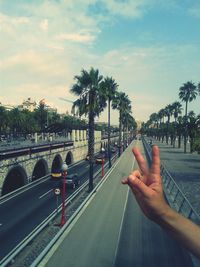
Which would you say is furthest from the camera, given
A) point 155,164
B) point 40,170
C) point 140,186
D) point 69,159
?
point 69,159

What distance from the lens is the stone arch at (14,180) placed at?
43.8m

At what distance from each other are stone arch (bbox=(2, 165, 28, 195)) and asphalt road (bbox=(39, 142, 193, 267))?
19.8 meters

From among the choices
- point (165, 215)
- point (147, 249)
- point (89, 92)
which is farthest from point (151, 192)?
point (89, 92)

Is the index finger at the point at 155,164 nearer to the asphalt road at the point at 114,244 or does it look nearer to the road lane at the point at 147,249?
the asphalt road at the point at 114,244

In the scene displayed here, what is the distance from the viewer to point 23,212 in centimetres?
3083

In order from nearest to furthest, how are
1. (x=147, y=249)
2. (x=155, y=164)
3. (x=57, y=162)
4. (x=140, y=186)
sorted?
(x=140, y=186), (x=155, y=164), (x=147, y=249), (x=57, y=162)

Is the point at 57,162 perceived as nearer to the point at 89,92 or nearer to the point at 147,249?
the point at 89,92

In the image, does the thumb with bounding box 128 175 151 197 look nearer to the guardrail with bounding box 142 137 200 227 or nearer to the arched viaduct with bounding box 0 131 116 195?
the guardrail with bounding box 142 137 200 227

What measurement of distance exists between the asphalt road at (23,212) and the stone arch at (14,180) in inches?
67.0

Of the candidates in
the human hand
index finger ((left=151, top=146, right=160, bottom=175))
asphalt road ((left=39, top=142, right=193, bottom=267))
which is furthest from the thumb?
asphalt road ((left=39, top=142, right=193, bottom=267))

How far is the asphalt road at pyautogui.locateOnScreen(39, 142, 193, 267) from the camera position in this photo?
15172 mm

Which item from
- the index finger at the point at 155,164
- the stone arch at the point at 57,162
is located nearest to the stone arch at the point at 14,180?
the stone arch at the point at 57,162

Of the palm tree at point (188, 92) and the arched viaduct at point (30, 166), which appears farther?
the palm tree at point (188, 92)

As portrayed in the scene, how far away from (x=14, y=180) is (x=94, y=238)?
2971 cm
